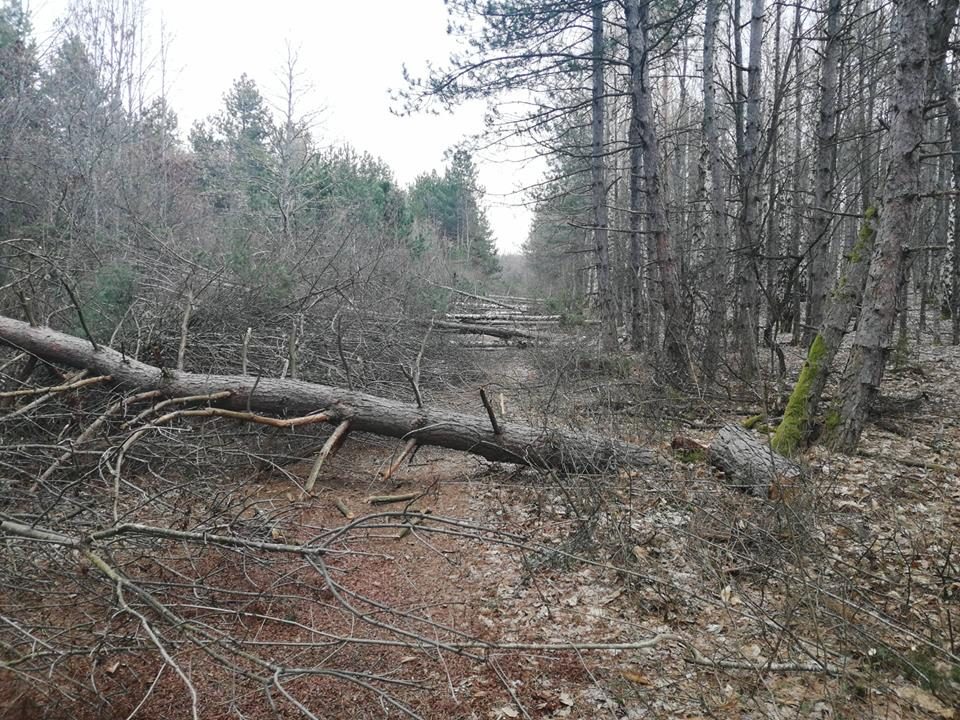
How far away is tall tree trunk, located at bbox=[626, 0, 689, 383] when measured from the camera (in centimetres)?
807

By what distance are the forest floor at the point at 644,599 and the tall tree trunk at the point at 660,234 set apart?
306 centimetres

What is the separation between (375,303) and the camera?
9.20m

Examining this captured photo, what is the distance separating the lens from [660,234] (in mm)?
8180

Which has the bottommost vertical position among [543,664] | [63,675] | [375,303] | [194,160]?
[543,664]

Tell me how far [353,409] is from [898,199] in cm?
495

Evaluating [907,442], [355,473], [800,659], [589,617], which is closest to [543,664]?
[589,617]

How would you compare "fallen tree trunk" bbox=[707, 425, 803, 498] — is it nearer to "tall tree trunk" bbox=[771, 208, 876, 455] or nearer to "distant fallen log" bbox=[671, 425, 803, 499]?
"distant fallen log" bbox=[671, 425, 803, 499]

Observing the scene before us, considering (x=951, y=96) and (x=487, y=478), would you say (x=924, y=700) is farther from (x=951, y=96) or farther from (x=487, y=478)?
(x=951, y=96)

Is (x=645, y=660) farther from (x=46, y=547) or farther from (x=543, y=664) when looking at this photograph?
(x=46, y=547)

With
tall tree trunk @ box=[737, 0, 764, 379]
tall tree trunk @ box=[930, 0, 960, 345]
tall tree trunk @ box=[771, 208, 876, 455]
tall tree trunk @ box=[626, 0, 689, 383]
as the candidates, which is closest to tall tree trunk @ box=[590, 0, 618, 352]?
tall tree trunk @ box=[626, 0, 689, 383]

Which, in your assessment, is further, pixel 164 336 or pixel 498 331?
pixel 498 331

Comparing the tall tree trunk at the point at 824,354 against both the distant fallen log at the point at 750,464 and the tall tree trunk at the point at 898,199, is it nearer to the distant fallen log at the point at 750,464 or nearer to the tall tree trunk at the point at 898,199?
the tall tree trunk at the point at 898,199

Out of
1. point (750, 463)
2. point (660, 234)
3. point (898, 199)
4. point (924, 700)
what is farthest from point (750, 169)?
point (924, 700)

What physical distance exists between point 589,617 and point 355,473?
116 inches
